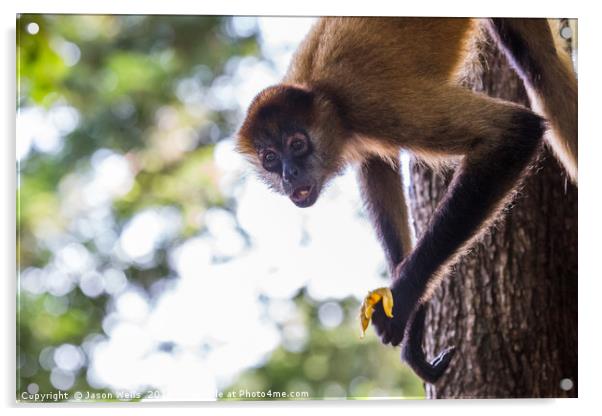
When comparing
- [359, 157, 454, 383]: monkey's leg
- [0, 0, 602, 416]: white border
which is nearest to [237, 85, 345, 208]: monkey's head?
[359, 157, 454, 383]: monkey's leg

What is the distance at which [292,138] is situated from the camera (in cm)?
368

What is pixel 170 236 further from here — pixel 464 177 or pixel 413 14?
pixel 413 14

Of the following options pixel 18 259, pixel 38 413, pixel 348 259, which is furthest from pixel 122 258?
pixel 348 259

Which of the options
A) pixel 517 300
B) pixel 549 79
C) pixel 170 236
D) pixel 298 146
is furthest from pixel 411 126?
pixel 170 236

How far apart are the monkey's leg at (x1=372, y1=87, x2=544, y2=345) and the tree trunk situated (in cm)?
17

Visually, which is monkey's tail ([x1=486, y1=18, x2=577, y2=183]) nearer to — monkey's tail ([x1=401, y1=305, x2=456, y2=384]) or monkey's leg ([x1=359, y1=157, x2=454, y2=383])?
monkey's leg ([x1=359, y1=157, x2=454, y2=383])

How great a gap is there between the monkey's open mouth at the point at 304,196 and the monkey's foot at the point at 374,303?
1.46 ft

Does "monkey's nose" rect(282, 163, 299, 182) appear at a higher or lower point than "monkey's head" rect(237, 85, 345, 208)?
lower

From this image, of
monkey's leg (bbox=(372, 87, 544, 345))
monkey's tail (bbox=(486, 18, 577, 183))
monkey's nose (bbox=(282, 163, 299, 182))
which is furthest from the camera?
monkey's tail (bbox=(486, 18, 577, 183))

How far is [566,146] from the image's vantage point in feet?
12.5

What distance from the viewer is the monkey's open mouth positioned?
3.67 meters

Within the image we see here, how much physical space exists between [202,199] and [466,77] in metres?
1.21

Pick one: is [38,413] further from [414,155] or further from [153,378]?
[414,155]

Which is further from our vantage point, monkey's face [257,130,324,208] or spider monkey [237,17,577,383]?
monkey's face [257,130,324,208]
